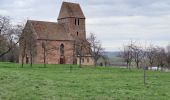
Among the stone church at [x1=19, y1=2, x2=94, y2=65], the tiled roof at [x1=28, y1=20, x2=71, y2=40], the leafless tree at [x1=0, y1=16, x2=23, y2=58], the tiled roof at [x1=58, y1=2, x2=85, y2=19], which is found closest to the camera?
the leafless tree at [x1=0, y1=16, x2=23, y2=58]

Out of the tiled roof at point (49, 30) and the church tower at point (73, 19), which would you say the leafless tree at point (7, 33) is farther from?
the church tower at point (73, 19)

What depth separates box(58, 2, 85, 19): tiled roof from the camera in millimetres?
112750

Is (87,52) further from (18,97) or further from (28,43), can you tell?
(18,97)

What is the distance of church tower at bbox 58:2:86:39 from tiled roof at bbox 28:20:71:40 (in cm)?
213

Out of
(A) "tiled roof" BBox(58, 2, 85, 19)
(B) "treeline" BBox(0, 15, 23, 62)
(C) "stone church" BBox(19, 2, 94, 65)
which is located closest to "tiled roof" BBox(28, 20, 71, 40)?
(C) "stone church" BBox(19, 2, 94, 65)

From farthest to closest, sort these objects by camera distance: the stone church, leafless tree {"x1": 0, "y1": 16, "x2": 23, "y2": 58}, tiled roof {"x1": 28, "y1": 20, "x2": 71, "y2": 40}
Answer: tiled roof {"x1": 28, "y1": 20, "x2": 71, "y2": 40} < the stone church < leafless tree {"x1": 0, "y1": 16, "x2": 23, "y2": 58}

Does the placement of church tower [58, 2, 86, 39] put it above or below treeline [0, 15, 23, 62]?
above

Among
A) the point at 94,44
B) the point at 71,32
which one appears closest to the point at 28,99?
the point at 94,44

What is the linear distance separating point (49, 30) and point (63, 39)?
5249mm

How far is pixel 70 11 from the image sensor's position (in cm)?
11294

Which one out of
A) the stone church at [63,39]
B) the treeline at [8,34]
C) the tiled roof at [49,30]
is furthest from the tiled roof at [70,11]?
the treeline at [8,34]

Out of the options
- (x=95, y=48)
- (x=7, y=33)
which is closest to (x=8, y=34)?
(x=7, y=33)

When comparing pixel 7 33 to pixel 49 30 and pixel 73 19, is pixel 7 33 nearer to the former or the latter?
pixel 49 30

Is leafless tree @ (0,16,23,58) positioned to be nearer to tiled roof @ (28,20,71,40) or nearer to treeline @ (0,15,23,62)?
treeline @ (0,15,23,62)
